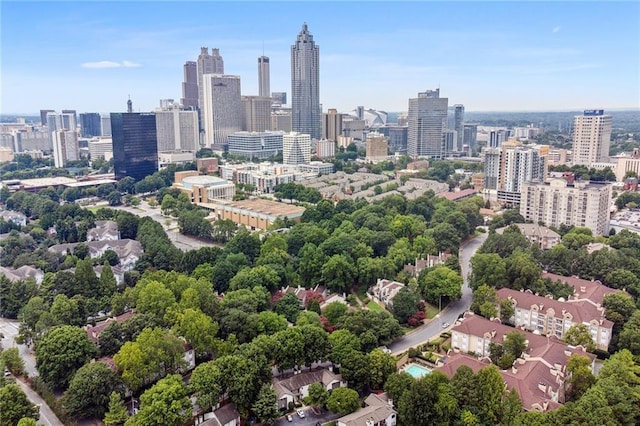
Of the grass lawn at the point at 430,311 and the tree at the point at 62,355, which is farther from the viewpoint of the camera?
the grass lawn at the point at 430,311

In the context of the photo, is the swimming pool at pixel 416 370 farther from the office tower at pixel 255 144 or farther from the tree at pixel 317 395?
the office tower at pixel 255 144

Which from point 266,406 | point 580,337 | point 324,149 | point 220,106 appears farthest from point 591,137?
point 266,406

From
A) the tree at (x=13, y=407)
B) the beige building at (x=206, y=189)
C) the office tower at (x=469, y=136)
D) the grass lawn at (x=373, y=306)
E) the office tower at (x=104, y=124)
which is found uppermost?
the office tower at (x=104, y=124)

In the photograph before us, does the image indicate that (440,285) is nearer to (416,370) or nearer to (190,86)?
(416,370)

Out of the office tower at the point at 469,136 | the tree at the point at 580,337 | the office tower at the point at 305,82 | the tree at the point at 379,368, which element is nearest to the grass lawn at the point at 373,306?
the tree at the point at 379,368

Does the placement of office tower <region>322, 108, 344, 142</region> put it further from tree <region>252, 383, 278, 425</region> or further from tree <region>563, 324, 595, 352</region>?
tree <region>252, 383, 278, 425</region>

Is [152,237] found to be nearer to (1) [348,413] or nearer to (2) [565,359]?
(1) [348,413]

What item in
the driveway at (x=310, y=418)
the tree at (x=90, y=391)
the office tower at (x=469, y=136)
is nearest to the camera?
the tree at (x=90, y=391)
